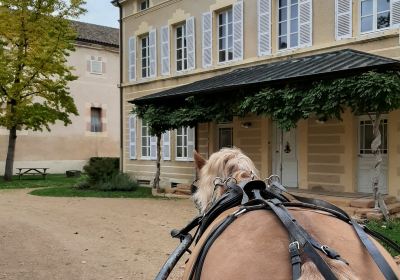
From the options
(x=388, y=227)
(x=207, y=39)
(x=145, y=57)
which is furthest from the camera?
(x=145, y=57)

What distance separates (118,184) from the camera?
15367 mm

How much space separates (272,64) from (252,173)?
32.1 feet

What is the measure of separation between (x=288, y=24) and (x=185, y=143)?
227 inches

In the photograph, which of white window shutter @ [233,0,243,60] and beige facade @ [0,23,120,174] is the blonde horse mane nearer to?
white window shutter @ [233,0,243,60]

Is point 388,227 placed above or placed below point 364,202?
below

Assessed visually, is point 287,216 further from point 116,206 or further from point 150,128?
point 150,128

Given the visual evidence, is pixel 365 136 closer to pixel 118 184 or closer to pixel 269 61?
pixel 269 61

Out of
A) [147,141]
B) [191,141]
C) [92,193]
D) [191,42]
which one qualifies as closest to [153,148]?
[147,141]

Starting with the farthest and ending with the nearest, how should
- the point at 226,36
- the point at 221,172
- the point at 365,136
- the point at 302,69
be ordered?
the point at 226,36, the point at 365,136, the point at 302,69, the point at 221,172

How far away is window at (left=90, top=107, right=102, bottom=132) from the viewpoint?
86.5ft

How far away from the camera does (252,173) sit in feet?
9.20

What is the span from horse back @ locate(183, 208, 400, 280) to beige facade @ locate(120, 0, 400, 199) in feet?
28.8

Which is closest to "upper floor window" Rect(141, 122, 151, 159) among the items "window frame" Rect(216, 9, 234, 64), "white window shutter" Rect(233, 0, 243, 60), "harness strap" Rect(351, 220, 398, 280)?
"window frame" Rect(216, 9, 234, 64)

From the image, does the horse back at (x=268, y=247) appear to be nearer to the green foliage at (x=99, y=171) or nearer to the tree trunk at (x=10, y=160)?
the green foliage at (x=99, y=171)
